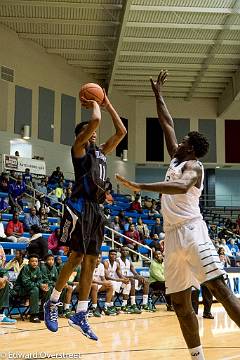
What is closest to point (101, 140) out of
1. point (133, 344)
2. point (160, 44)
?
point (160, 44)

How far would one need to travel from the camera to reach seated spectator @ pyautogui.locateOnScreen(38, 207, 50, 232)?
45.8 ft

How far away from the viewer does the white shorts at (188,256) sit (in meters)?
4.12

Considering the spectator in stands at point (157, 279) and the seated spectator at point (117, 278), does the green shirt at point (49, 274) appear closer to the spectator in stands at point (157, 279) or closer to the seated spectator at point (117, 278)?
the seated spectator at point (117, 278)

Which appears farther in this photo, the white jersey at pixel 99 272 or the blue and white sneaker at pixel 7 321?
the white jersey at pixel 99 272

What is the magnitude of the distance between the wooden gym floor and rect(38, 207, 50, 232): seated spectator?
15.1 feet

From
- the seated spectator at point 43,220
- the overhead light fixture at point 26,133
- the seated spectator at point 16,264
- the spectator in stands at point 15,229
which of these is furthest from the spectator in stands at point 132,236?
the overhead light fixture at point 26,133

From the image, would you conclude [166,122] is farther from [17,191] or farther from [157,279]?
[17,191]

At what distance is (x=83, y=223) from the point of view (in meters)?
4.54

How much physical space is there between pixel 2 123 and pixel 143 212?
664 centimetres

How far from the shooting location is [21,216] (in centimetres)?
1412

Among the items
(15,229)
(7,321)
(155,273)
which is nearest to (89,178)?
(7,321)

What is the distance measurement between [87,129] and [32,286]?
5.48 meters

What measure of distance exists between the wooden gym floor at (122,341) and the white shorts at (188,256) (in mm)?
1761

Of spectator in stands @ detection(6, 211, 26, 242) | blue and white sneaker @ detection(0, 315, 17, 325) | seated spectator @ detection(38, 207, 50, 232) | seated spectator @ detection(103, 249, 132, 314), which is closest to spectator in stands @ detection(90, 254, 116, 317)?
seated spectator @ detection(103, 249, 132, 314)
